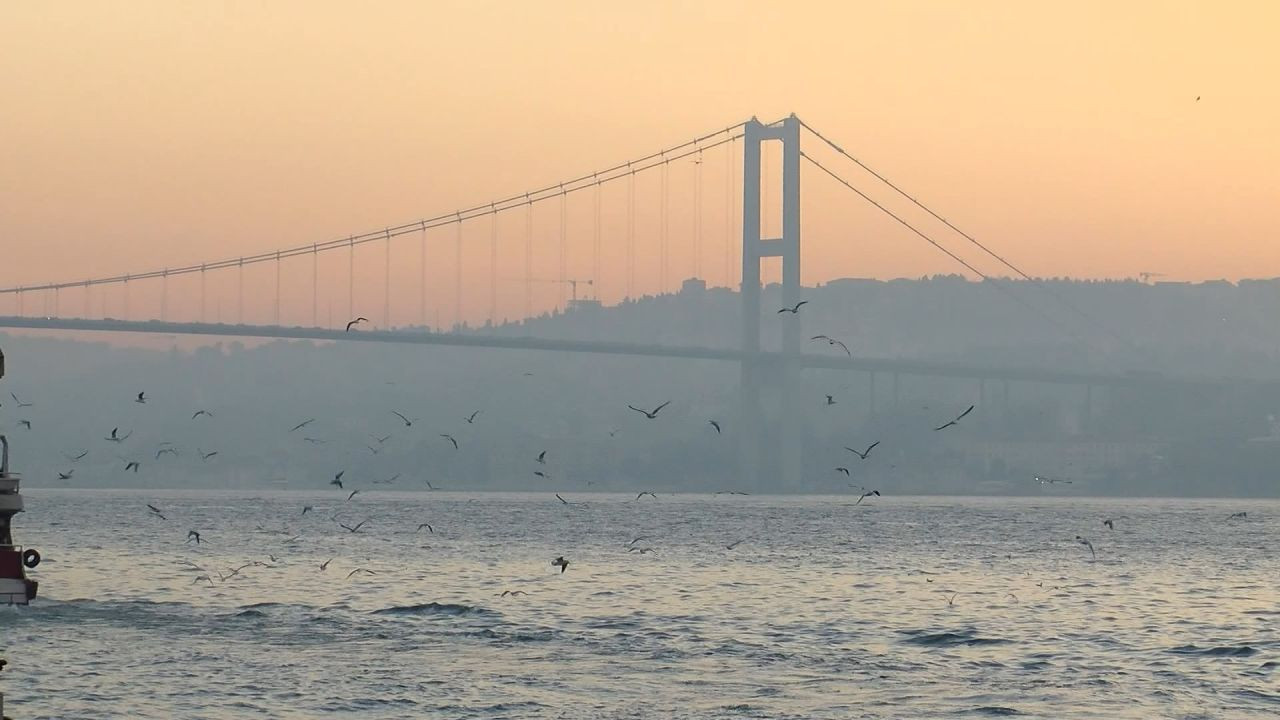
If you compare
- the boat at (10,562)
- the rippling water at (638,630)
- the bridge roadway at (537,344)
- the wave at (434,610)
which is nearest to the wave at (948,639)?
the rippling water at (638,630)

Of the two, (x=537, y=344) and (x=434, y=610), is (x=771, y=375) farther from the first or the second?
(x=434, y=610)

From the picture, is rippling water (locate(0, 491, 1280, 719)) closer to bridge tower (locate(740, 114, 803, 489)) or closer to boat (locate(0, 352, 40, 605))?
boat (locate(0, 352, 40, 605))

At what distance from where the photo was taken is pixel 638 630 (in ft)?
111

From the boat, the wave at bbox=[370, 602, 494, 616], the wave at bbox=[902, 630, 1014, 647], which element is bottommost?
the wave at bbox=[370, 602, 494, 616]

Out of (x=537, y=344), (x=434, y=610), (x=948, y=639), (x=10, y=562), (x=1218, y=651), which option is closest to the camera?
(x=1218, y=651)

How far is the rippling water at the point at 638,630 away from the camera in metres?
25.1

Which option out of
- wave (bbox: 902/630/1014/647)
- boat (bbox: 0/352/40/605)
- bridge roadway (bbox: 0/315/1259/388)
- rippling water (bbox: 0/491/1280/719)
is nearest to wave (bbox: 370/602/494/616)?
rippling water (bbox: 0/491/1280/719)

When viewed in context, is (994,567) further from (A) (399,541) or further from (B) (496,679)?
(B) (496,679)

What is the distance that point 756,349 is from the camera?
107438 mm

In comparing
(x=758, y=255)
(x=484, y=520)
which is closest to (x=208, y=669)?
(x=484, y=520)

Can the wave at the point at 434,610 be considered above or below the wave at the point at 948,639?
below

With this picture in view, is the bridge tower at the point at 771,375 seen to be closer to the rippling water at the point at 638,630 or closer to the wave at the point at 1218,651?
the rippling water at the point at 638,630

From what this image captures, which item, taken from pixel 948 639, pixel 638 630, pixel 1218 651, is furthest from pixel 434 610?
pixel 1218 651

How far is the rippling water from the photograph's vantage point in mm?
25078
